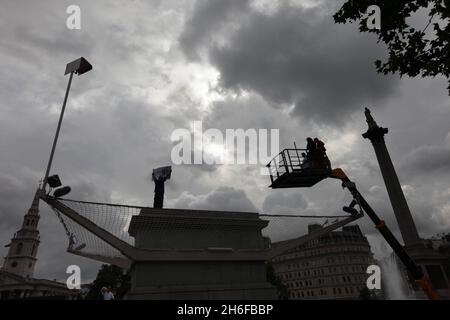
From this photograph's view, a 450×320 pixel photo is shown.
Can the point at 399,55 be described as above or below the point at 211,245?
above

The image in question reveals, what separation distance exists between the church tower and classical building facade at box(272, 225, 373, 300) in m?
83.2

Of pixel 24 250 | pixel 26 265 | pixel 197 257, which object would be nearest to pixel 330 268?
pixel 197 257

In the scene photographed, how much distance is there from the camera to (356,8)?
31.0 ft

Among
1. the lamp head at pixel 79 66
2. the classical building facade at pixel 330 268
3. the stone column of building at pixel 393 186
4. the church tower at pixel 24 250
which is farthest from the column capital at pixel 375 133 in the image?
the church tower at pixel 24 250

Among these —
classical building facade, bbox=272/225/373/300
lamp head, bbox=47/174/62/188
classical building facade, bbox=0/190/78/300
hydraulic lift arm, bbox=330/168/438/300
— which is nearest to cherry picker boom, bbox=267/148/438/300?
hydraulic lift arm, bbox=330/168/438/300

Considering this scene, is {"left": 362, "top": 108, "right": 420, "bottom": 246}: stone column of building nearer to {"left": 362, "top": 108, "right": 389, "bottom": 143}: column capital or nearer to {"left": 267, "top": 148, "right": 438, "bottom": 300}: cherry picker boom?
{"left": 362, "top": 108, "right": 389, "bottom": 143}: column capital

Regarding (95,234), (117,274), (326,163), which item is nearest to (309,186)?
(326,163)

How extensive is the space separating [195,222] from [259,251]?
4.45 metres

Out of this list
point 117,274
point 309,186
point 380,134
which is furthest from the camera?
point 117,274

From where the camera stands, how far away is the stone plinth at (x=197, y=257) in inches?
614

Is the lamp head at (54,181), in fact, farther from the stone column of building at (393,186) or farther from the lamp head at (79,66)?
the stone column of building at (393,186)

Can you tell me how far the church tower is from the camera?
9388 cm
